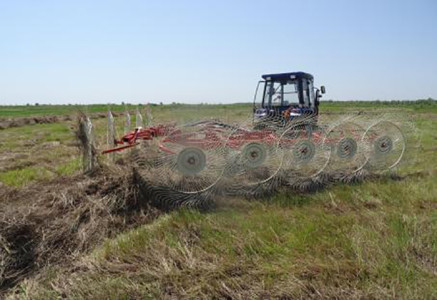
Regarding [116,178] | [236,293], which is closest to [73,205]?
[116,178]

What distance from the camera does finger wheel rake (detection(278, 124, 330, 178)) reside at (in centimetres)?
500

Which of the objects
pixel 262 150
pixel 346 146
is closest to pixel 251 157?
pixel 262 150

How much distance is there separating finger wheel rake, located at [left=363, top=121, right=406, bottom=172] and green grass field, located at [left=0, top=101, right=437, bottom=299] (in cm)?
118

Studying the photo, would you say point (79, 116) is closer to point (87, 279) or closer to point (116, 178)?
point (116, 178)

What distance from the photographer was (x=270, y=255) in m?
3.02

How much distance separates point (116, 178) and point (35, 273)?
1.65 metres

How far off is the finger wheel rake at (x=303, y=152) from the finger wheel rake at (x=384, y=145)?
88 centimetres

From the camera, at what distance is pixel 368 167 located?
567 cm

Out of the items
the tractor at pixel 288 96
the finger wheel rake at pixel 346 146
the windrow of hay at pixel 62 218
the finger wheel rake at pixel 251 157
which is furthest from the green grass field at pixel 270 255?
the tractor at pixel 288 96

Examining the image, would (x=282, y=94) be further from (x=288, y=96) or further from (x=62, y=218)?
(x=62, y=218)

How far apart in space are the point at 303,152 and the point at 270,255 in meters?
2.49

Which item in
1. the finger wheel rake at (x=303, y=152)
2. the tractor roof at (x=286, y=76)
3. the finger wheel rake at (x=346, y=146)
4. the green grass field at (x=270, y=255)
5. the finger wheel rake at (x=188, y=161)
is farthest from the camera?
the tractor roof at (x=286, y=76)

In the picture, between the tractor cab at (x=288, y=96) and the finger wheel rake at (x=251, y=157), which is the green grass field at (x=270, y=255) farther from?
the tractor cab at (x=288, y=96)

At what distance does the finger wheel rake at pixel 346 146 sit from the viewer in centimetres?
535
